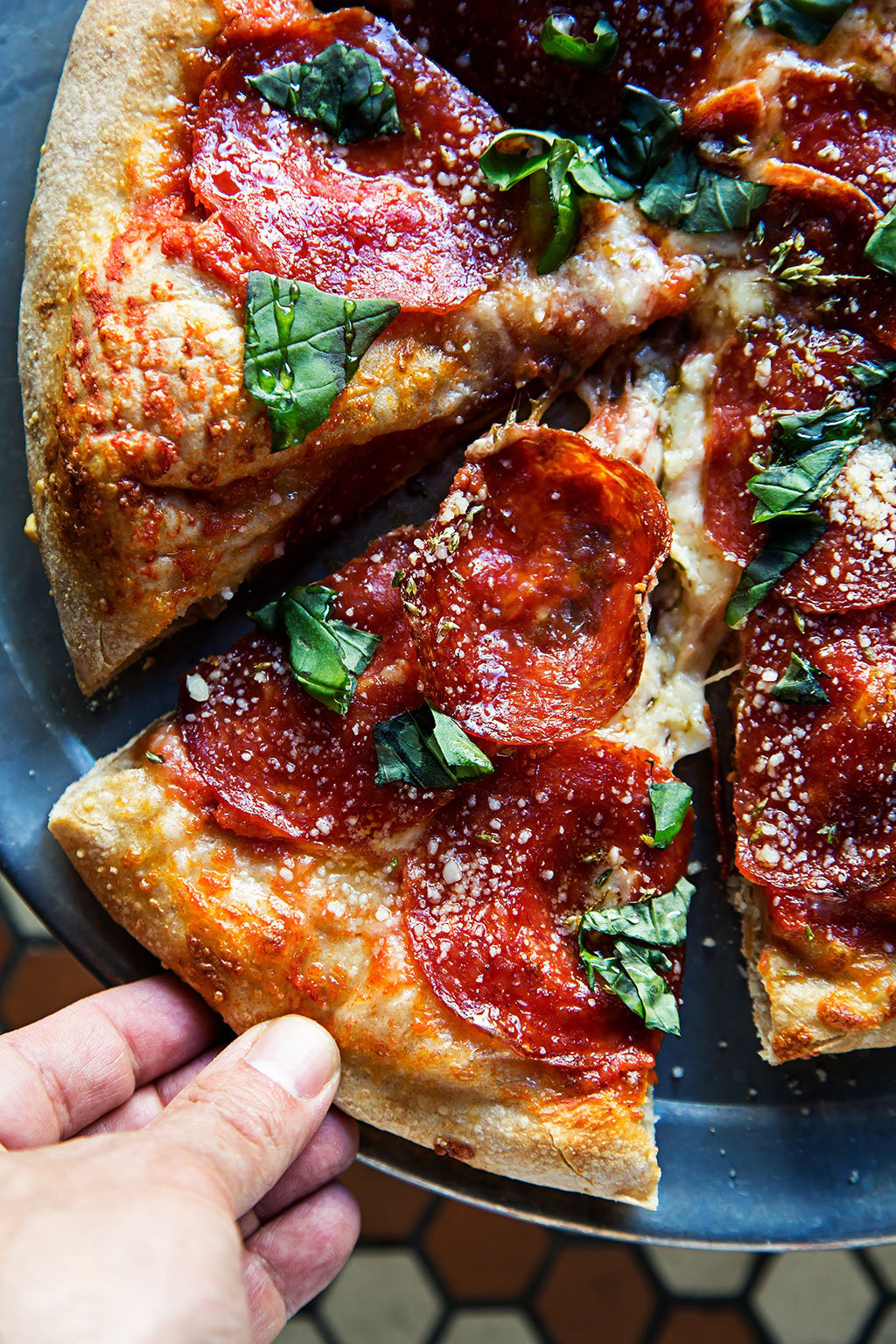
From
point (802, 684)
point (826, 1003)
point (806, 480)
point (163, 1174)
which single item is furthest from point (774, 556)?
point (163, 1174)

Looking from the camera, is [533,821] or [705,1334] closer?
[533,821]

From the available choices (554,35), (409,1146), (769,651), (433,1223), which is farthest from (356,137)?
(433,1223)

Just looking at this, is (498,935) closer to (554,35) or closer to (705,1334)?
(705,1334)

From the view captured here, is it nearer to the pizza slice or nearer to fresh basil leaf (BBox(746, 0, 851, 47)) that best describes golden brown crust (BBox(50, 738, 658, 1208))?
the pizza slice

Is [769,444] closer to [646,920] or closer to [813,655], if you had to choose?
[813,655]


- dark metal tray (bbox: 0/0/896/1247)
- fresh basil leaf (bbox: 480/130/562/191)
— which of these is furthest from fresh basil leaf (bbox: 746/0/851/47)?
dark metal tray (bbox: 0/0/896/1247)

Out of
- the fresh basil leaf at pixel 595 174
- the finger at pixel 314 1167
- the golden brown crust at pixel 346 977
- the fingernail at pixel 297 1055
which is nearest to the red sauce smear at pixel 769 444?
the fresh basil leaf at pixel 595 174

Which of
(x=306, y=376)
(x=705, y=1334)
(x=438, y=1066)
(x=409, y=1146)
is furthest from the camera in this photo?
(x=705, y=1334)
